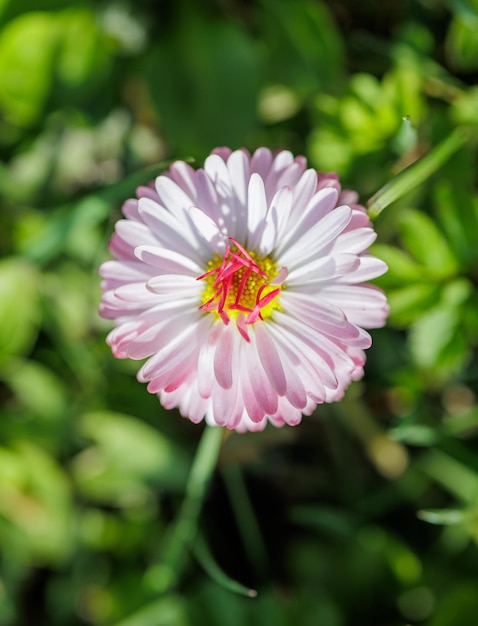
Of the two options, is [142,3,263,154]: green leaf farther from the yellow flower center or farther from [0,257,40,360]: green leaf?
the yellow flower center

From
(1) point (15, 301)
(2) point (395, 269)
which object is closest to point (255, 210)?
(2) point (395, 269)

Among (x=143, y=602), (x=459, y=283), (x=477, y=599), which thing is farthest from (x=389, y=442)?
(x=143, y=602)

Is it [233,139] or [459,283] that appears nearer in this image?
[459,283]

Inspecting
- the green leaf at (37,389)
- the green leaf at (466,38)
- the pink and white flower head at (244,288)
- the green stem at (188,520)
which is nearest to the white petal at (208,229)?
the pink and white flower head at (244,288)

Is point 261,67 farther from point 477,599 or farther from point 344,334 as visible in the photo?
point 477,599

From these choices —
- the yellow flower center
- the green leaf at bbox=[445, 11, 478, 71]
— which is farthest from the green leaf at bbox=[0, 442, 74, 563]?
the green leaf at bbox=[445, 11, 478, 71]
